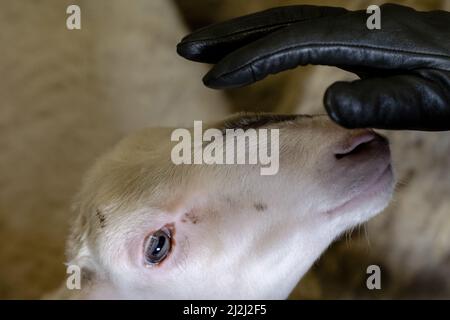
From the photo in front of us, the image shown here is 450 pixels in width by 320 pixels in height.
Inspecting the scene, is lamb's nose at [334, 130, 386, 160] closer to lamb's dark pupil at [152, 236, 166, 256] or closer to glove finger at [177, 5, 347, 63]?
glove finger at [177, 5, 347, 63]

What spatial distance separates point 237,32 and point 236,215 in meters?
0.29

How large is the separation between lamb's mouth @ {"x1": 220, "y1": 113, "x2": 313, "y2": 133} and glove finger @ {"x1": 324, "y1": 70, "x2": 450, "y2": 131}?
0.67ft

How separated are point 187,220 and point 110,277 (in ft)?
0.56

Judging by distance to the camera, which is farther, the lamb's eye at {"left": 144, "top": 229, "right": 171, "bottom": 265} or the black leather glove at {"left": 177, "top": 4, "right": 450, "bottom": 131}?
the lamb's eye at {"left": 144, "top": 229, "right": 171, "bottom": 265}

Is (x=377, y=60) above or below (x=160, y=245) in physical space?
above

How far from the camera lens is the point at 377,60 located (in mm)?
1048

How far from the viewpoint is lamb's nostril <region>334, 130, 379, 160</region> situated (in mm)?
1095

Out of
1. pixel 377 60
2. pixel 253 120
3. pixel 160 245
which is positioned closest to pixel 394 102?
pixel 377 60

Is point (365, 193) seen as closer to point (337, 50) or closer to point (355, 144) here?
point (355, 144)

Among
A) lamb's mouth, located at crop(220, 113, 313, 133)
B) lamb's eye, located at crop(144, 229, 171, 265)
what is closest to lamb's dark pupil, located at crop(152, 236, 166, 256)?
lamb's eye, located at crop(144, 229, 171, 265)

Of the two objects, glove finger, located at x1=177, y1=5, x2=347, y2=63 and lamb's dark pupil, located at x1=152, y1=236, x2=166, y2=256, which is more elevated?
glove finger, located at x1=177, y1=5, x2=347, y2=63

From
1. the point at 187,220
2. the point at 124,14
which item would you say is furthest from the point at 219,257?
the point at 124,14

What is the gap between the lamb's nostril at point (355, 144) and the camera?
3.59 ft

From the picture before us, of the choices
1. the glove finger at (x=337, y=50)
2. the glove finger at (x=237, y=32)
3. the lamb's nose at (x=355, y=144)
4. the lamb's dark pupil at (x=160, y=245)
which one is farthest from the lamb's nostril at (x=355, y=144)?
the lamb's dark pupil at (x=160, y=245)
